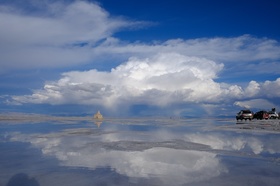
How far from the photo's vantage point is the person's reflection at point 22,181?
9.09 metres

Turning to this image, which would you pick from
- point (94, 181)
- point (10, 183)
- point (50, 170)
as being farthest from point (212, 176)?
point (10, 183)

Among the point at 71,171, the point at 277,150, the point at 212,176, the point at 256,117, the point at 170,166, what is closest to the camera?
the point at 212,176

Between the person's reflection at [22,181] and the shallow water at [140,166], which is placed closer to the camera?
the person's reflection at [22,181]

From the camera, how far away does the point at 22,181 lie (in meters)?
9.45

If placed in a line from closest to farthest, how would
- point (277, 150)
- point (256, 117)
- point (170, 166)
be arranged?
point (170, 166), point (277, 150), point (256, 117)

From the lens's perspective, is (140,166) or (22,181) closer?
(22,181)

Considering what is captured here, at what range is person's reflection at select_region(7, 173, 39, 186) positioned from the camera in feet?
29.8

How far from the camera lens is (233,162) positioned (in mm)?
12836

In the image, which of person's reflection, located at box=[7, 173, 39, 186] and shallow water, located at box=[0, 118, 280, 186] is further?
shallow water, located at box=[0, 118, 280, 186]

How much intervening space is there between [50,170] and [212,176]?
6.24 m

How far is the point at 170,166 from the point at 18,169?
245 inches

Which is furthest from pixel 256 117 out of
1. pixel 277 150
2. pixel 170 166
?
pixel 170 166

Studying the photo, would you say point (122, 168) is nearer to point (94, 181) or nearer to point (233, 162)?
point (94, 181)

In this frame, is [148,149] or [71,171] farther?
[148,149]
